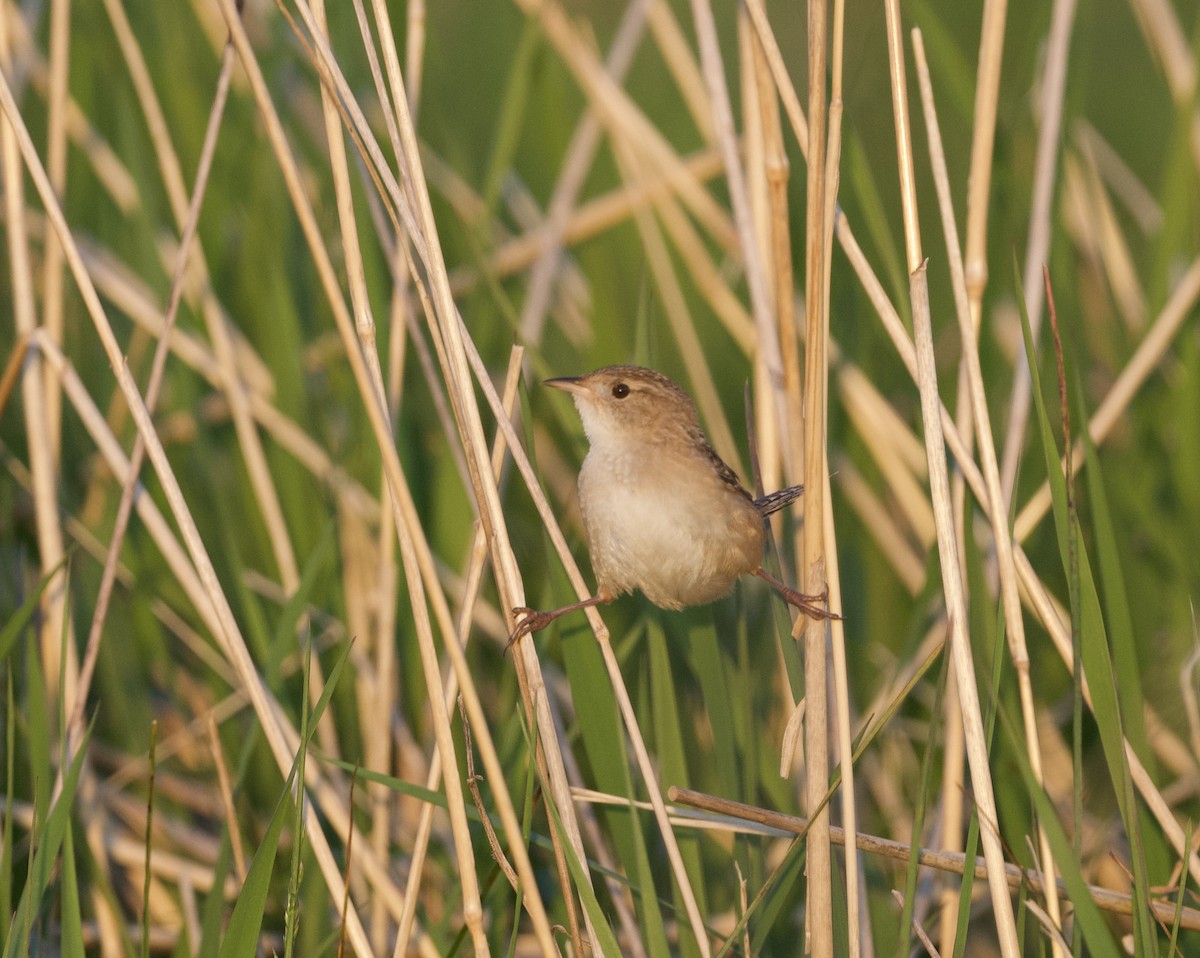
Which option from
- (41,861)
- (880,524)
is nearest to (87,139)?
(41,861)

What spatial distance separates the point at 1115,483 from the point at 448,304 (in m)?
2.16

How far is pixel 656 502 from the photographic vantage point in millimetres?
3051

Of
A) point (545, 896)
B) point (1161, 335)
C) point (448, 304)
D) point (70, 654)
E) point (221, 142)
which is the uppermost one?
point (221, 142)

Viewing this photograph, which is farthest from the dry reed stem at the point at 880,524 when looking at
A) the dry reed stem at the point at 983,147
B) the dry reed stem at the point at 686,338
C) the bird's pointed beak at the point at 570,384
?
the dry reed stem at the point at 983,147

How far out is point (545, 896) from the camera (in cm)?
381

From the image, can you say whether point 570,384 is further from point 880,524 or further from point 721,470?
point 880,524

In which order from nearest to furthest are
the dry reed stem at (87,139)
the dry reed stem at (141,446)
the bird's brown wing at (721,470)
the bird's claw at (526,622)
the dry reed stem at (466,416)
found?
the dry reed stem at (466,416) → the bird's claw at (526,622) → the dry reed stem at (141,446) → the bird's brown wing at (721,470) → the dry reed stem at (87,139)

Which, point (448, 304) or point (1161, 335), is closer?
point (448, 304)

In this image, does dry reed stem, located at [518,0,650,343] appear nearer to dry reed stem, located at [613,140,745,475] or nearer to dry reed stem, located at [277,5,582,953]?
dry reed stem, located at [613,140,745,475]

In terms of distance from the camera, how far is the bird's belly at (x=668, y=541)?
2973mm

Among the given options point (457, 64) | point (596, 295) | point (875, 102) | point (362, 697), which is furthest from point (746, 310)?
point (457, 64)

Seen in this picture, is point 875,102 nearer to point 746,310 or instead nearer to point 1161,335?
point 746,310

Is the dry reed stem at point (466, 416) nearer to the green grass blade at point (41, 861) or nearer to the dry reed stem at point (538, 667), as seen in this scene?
the dry reed stem at point (538, 667)

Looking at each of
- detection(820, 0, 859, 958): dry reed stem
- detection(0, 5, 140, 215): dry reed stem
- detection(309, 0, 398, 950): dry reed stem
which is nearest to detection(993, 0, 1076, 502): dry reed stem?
detection(820, 0, 859, 958): dry reed stem
